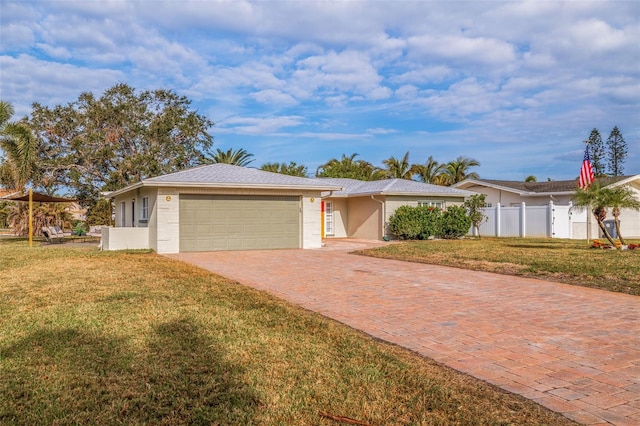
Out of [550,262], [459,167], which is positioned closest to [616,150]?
[459,167]

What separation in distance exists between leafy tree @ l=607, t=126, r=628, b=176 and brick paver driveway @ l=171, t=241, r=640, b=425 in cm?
4604

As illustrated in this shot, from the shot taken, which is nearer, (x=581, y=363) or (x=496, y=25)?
(x=581, y=363)

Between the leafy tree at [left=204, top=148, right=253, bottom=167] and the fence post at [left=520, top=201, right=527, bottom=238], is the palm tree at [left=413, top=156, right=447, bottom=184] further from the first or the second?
the fence post at [left=520, top=201, right=527, bottom=238]

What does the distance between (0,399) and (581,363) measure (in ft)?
16.9

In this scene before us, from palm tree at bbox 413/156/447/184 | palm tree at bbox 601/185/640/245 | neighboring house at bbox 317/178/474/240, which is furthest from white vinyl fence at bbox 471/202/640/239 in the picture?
palm tree at bbox 413/156/447/184

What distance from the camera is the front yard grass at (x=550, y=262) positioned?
9977 mm

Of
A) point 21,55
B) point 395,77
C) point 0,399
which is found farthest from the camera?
point 395,77

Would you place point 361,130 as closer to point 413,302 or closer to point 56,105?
point 56,105

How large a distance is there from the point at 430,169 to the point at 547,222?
1758 cm

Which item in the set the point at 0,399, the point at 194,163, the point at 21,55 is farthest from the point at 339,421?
the point at 194,163

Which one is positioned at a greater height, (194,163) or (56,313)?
(194,163)

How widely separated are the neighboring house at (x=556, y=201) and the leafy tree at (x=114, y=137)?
20169 millimetres

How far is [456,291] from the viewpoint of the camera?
29.0 feet

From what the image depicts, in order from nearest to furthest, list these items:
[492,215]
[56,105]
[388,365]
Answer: [388,365]
[492,215]
[56,105]
